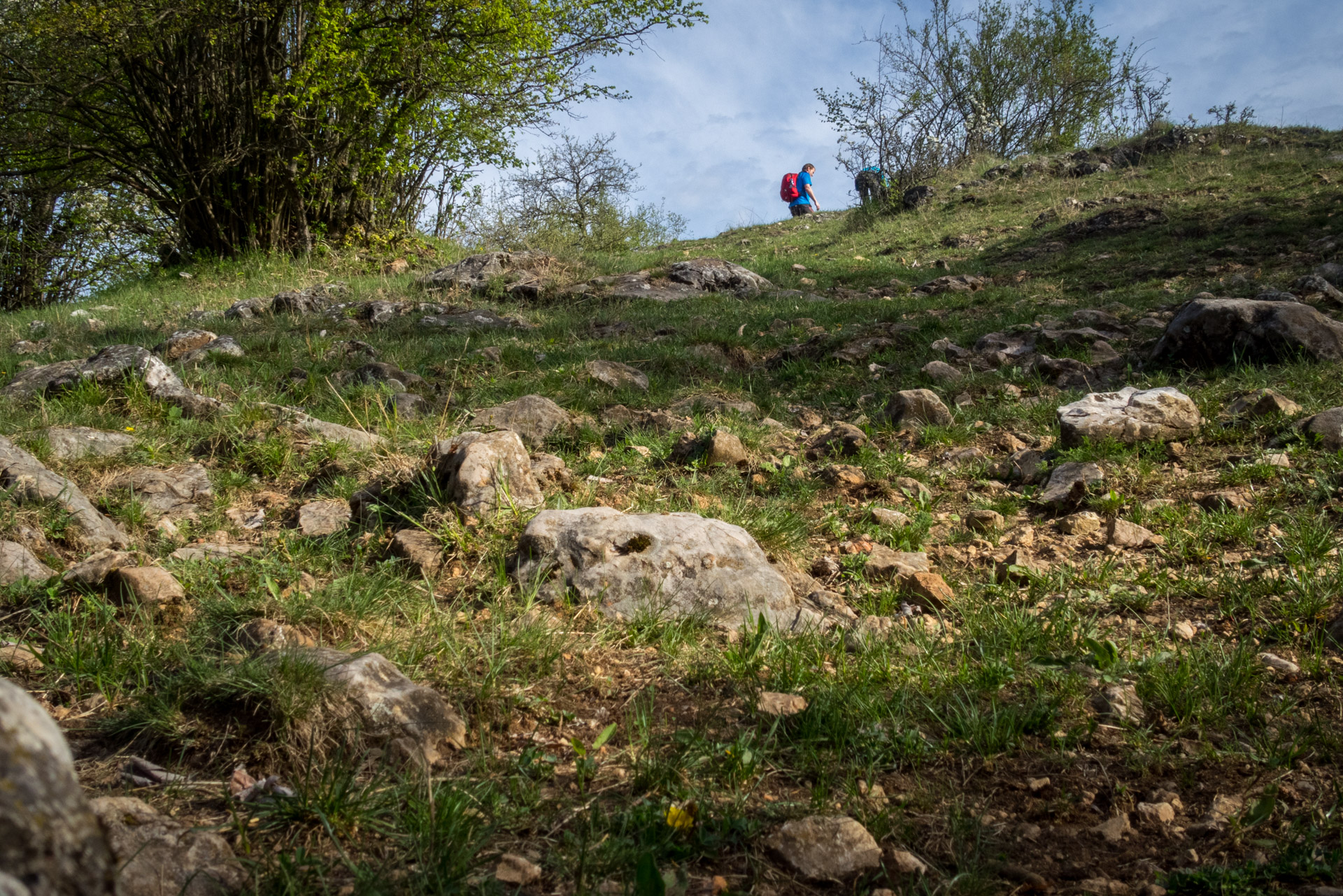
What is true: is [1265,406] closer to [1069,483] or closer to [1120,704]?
[1069,483]

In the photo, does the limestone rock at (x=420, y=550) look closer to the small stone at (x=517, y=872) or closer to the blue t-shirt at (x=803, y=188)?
the small stone at (x=517, y=872)

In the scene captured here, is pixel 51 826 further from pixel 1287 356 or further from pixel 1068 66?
pixel 1068 66

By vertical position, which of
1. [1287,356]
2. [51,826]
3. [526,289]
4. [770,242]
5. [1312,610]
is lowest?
[1312,610]

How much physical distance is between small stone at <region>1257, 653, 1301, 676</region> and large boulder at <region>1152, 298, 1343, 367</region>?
3.06 meters

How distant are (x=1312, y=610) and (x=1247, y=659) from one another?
0.44 meters

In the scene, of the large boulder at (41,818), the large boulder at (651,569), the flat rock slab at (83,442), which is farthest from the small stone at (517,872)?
the flat rock slab at (83,442)

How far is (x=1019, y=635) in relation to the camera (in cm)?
230

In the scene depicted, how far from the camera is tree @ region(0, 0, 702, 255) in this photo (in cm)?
1029

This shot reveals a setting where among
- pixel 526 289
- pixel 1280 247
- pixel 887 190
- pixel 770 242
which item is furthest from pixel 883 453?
pixel 887 190

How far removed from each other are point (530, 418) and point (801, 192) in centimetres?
1957

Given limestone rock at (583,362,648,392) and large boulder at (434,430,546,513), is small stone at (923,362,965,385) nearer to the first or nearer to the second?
limestone rock at (583,362,648,392)

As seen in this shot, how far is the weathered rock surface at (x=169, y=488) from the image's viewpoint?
3.17 meters

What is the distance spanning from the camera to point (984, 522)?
127 inches

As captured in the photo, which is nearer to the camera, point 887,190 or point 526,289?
point 526,289
